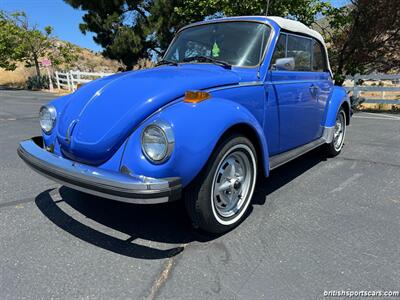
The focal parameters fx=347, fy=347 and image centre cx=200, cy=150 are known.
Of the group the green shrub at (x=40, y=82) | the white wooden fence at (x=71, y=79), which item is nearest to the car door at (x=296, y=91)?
the white wooden fence at (x=71, y=79)

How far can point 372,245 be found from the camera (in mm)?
2811

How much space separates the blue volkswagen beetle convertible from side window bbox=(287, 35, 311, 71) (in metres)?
0.03

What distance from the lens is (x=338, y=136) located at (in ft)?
18.7

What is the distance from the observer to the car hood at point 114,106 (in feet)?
8.61

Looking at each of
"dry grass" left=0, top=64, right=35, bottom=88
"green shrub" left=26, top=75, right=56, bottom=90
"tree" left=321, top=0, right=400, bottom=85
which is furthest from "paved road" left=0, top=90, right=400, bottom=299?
"dry grass" left=0, top=64, right=35, bottom=88

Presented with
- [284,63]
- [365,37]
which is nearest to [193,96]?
[284,63]

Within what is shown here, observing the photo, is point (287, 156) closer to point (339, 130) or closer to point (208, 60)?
point (208, 60)

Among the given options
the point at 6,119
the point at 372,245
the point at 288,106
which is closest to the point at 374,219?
the point at 372,245

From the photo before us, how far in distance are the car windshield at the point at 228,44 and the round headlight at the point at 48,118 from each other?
1.57 metres

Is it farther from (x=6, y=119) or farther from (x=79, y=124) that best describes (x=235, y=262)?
(x=6, y=119)

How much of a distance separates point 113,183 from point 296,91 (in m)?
2.54

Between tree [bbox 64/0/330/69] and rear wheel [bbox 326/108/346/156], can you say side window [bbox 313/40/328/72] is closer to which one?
rear wheel [bbox 326/108/346/156]

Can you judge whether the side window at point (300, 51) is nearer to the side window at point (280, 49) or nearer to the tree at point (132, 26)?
the side window at point (280, 49)

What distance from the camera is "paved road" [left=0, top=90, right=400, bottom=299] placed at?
2.29 m
